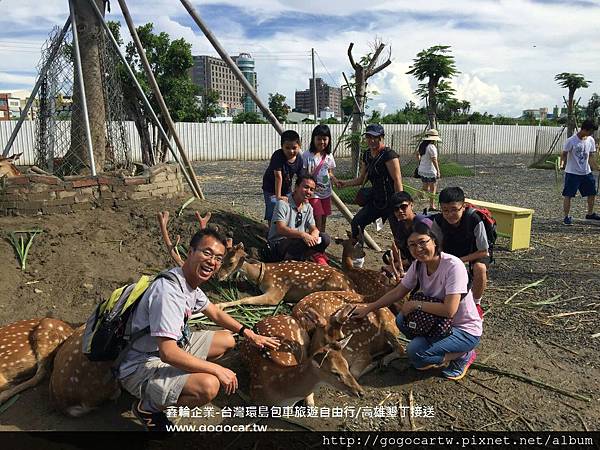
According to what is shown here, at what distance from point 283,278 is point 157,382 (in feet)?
7.63

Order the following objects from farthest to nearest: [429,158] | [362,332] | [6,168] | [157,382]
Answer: [429,158] → [6,168] → [362,332] → [157,382]

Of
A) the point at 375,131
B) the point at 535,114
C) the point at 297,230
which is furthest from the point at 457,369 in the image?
the point at 535,114

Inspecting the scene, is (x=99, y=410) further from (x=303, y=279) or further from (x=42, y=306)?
(x=303, y=279)

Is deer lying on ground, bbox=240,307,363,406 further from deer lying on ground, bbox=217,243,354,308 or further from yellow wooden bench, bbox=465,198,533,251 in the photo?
yellow wooden bench, bbox=465,198,533,251

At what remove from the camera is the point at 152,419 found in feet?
9.73

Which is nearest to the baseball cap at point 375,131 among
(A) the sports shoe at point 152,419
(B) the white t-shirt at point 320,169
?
(B) the white t-shirt at point 320,169

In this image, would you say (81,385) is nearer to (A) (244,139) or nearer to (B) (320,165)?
(B) (320,165)

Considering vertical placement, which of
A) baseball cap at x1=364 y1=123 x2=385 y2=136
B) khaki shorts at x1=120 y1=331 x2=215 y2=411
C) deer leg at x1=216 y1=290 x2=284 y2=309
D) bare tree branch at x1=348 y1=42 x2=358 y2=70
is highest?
bare tree branch at x1=348 y1=42 x2=358 y2=70

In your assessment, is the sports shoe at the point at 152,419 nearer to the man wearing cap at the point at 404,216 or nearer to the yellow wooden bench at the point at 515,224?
the man wearing cap at the point at 404,216

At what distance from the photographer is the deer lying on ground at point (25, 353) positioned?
3633 millimetres

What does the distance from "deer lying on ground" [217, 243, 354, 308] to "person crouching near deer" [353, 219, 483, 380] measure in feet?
3.63

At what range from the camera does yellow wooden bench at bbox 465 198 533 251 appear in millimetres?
7223

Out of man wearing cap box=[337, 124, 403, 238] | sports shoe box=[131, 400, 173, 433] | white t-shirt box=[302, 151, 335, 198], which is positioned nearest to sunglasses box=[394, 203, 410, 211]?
man wearing cap box=[337, 124, 403, 238]


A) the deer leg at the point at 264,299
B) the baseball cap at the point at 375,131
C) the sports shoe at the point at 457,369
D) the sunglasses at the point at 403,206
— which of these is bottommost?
the sports shoe at the point at 457,369
